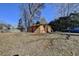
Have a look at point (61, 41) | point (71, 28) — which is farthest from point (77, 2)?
point (61, 41)

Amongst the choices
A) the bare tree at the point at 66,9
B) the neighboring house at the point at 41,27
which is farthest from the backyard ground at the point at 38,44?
the bare tree at the point at 66,9

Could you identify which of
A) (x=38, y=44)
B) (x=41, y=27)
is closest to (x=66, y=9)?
(x=41, y=27)

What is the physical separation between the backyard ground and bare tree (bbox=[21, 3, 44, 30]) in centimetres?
11

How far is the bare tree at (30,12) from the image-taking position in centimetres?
158

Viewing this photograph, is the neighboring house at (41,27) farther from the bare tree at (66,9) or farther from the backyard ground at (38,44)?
the bare tree at (66,9)

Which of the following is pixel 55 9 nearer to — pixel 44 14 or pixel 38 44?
Result: pixel 44 14

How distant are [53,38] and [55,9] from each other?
0.25 metres

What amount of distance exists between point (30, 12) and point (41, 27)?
0.53 ft

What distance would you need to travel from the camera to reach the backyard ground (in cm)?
156

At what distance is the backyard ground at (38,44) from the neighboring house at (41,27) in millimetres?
35

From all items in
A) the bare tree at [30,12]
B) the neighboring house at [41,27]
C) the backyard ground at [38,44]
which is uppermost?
the bare tree at [30,12]

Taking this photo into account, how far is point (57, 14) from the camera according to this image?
1.58 m

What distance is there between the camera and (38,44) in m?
1.57

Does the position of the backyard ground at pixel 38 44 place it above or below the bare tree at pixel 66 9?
below
